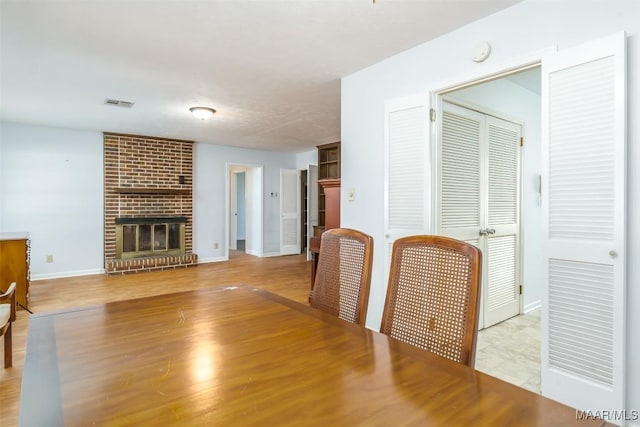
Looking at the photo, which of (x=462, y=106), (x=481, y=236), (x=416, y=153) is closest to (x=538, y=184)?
(x=481, y=236)

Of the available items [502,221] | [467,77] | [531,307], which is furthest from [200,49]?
[531,307]

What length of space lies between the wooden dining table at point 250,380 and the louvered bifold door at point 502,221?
2.65 m

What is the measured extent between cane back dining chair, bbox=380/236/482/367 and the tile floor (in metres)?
1.51

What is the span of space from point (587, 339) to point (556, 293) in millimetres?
261

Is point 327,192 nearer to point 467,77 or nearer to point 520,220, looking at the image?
point 467,77

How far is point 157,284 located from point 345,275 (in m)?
4.45

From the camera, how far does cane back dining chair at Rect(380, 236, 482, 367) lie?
1.10 m

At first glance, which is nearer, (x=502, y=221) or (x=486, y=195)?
(x=486, y=195)

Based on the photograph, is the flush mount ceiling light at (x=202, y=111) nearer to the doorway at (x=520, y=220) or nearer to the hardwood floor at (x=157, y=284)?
the hardwood floor at (x=157, y=284)

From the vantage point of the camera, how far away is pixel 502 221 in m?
3.51

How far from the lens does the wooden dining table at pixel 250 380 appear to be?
2.35 feet

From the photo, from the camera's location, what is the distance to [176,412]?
0.73 meters

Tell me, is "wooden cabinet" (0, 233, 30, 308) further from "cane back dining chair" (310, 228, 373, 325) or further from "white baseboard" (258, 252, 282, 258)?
"white baseboard" (258, 252, 282, 258)

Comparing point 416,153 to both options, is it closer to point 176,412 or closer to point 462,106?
point 462,106
